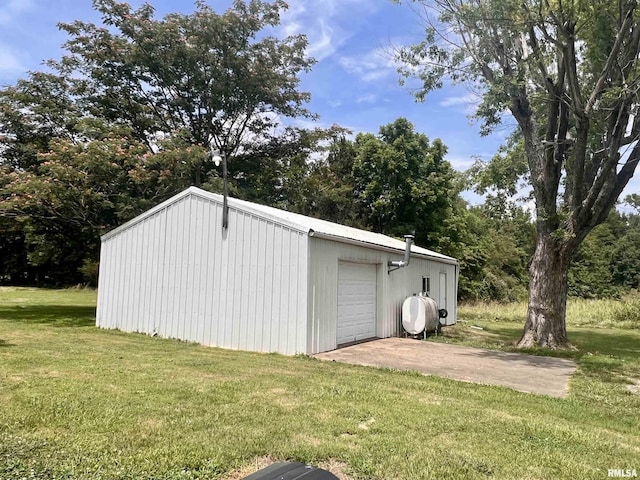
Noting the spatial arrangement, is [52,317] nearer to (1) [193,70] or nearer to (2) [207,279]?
(2) [207,279]

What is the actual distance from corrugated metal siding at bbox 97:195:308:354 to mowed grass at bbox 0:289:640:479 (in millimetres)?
1652

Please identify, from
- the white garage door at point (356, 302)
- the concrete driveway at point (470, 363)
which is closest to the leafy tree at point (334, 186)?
the white garage door at point (356, 302)

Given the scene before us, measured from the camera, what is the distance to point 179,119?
2030 centimetres

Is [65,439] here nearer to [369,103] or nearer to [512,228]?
[369,103]

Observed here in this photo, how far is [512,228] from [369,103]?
28088 mm

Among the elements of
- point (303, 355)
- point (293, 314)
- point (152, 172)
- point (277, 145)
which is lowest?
point (303, 355)

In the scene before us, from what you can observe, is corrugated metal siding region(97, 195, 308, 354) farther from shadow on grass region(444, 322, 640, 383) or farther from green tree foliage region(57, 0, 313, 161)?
green tree foliage region(57, 0, 313, 161)

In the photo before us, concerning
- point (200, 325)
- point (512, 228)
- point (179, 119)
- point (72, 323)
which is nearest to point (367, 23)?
point (200, 325)

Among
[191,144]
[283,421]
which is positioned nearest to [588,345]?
[283,421]

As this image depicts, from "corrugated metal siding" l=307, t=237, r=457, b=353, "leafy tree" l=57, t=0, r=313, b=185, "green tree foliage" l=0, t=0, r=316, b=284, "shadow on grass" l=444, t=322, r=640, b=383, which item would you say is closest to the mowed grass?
"shadow on grass" l=444, t=322, r=640, b=383

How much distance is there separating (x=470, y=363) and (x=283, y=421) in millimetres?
5472

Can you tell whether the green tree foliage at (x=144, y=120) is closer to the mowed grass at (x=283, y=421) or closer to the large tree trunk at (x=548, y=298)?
the mowed grass at (x=283, y=421)

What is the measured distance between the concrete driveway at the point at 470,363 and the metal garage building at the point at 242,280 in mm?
863

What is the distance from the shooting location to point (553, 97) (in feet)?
34.9
